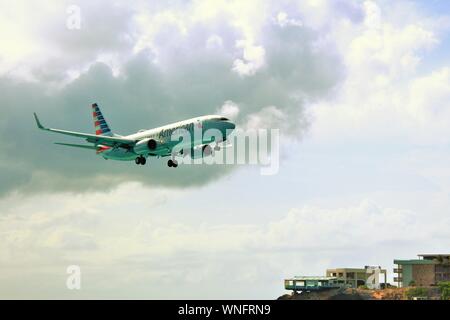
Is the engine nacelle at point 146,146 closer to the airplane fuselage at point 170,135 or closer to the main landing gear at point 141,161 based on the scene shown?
the airplane fuselage at point 170,135

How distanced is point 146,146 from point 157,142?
117 inches

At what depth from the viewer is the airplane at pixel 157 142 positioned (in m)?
165

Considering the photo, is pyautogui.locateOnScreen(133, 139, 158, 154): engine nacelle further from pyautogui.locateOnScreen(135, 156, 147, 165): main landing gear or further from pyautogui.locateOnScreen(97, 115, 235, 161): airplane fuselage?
pyautogui.locateOnScreen(135, 156, 147, 165): main landing gear

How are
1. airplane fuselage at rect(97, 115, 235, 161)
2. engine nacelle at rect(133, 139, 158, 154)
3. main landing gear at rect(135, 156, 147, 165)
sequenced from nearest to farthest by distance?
airplane fuselage at rect(97, 115, 235, 161), engine nacelle at rect(133, 139, 158, 154), main landing gear at rect(135, 156, 147, 165)

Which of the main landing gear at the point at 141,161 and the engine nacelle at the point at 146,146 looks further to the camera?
the main landing gear at the point at 141,161

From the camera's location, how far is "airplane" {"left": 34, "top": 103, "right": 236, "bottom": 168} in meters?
165

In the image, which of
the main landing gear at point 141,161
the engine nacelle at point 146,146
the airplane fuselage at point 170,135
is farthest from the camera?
the main landing gear at point 141,161

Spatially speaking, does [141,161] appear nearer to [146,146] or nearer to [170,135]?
[146,146]

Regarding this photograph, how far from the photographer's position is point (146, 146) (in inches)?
6683
